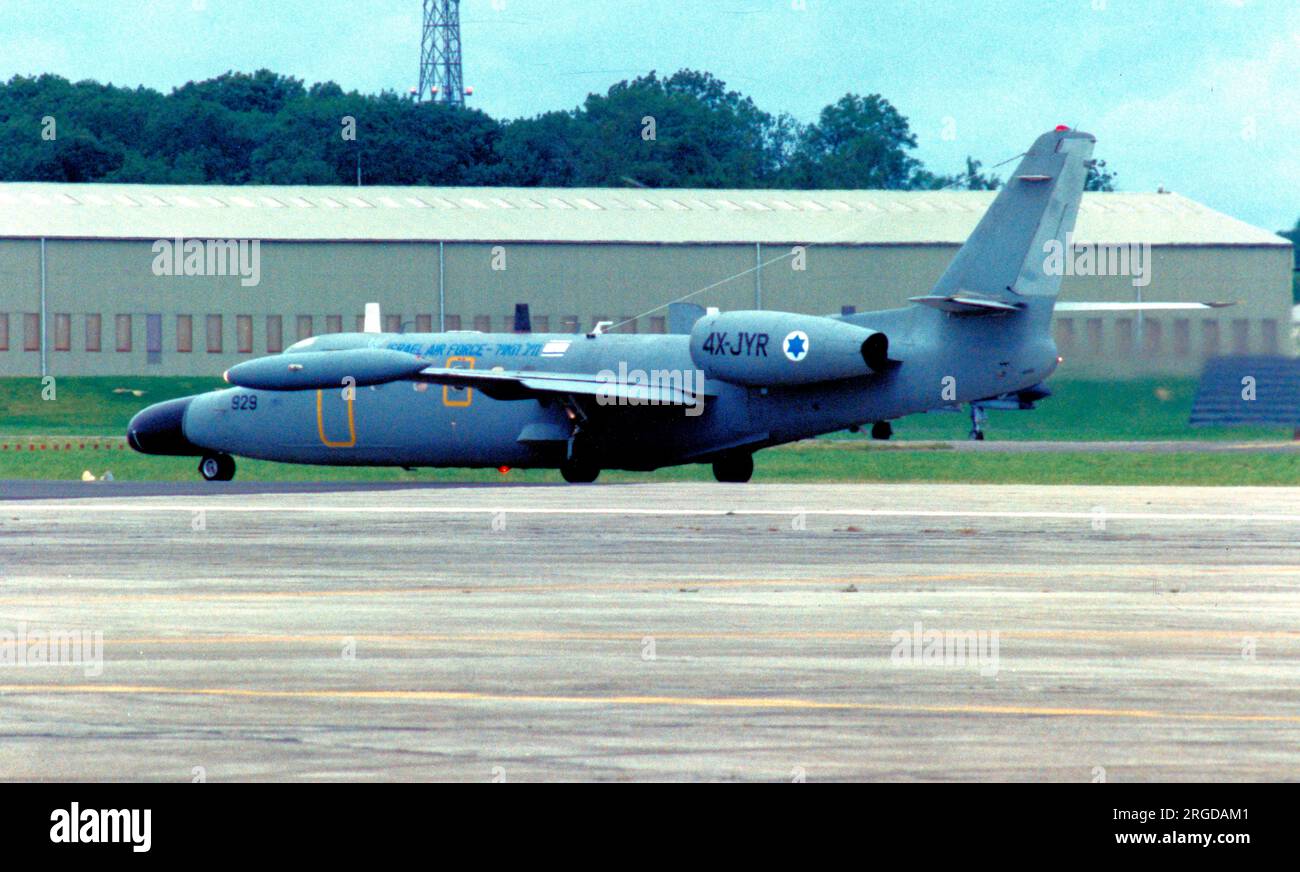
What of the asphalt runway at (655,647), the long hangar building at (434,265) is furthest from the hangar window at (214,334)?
the asphalt runway at (655,647)

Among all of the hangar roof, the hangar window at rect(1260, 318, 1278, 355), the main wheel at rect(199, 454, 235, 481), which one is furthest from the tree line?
the main wheel at rect(199, 454, 235, 481)

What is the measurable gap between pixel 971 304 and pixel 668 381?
6516 millimetres

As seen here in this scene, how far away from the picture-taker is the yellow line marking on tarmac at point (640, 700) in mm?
13289

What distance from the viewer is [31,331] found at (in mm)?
88688

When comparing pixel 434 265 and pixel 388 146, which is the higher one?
pixel 388 146

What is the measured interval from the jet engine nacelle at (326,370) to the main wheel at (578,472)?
4.69 m

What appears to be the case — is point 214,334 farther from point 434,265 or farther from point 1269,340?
point 1269,340

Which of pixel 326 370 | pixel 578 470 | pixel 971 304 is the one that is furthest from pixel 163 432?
pixel 971 304

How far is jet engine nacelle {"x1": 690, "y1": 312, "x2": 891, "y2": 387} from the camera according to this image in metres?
41.1

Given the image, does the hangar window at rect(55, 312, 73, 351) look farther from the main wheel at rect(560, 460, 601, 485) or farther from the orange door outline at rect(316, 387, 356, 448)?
the main wheel at rect(560, 460, 601, 485)

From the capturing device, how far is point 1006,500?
36.1 meters

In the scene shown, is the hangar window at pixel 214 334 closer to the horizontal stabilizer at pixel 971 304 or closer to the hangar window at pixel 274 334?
the hangar window at pixel 274 334
